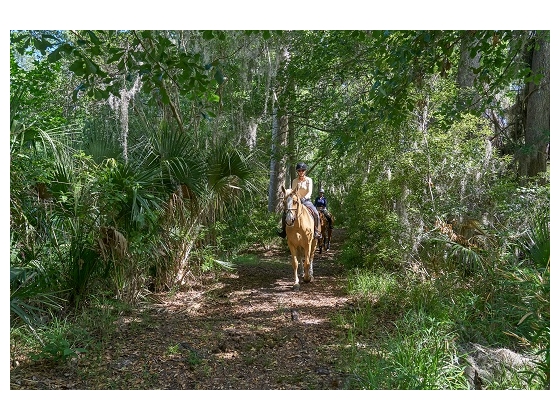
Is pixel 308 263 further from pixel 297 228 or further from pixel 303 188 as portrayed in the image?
pixel 303 188

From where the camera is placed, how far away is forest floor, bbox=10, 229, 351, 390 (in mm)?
4750

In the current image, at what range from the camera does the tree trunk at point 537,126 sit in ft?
31.8

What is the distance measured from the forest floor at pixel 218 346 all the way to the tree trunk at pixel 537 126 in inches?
186

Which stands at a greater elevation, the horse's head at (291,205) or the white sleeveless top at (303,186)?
the white sleeveless top at (303,186)

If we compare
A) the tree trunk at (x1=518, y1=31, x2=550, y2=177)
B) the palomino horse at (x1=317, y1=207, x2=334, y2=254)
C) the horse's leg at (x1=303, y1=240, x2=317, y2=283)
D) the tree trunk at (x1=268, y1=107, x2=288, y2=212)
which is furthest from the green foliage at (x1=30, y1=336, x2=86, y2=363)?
the tree trunk at (x1=268, y1=107, x2=288, y2=212)

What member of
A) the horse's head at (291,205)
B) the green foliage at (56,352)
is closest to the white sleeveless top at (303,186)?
the horse's head at (291,205)

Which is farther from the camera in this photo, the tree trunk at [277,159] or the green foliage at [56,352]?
the tree trunk at [277,159]

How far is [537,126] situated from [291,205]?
5.54m

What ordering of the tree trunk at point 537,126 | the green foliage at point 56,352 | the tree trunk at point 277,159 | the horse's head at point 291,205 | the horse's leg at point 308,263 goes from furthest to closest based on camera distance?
the tree trunk at point 277,159 → the tree trunk at point 537,126 → the horse's leg at point 308,263 → the horse's head at point 291,205 → the green foliage at point 56,352

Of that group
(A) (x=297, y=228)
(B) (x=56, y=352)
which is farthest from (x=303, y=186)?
(B) (x=56, y=352)

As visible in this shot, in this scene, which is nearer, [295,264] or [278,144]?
[295,264]

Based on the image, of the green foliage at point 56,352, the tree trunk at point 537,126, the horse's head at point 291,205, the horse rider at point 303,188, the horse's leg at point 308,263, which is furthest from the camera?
the tree trunk at point 537,126

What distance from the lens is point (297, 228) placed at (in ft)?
29.4

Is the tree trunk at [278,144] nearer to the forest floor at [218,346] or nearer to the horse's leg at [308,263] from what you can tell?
the horse's leg at [308,263]
